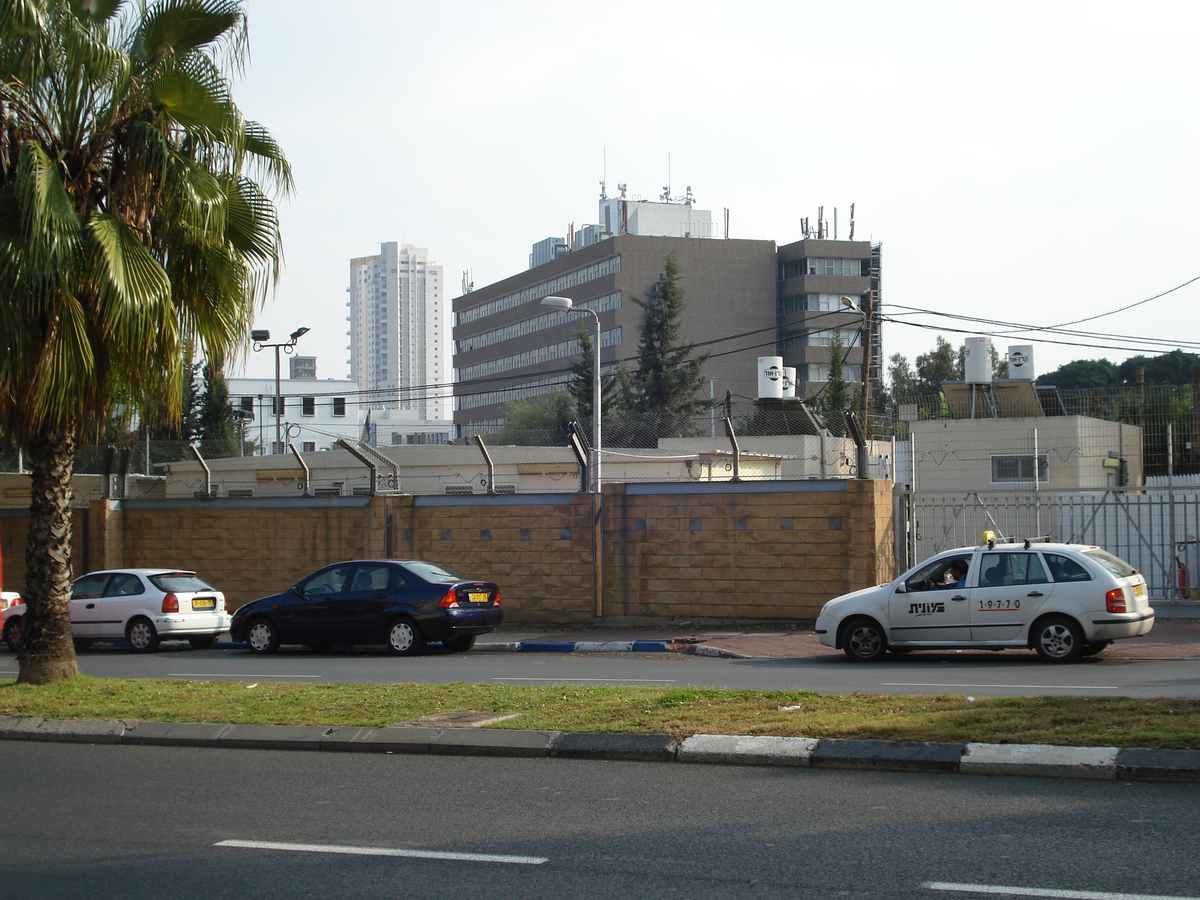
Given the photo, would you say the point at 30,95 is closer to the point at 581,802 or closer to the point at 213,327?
the point at 213,327

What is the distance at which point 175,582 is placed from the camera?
2003 cm

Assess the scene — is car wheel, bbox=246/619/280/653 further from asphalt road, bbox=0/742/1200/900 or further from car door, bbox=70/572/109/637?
asphalt road, bbox=0/742/1200/900

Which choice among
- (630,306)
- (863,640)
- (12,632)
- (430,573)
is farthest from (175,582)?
(630,306)

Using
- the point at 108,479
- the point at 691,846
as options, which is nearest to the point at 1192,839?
the point at 691,846

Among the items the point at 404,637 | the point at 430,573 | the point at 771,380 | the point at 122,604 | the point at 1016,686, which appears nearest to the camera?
the point at 1016,686

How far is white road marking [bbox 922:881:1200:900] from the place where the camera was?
5066mm

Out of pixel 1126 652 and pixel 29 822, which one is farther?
pixel 1126 652

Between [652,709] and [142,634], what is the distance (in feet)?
42.1

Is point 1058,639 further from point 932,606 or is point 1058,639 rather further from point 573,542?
point 573,542

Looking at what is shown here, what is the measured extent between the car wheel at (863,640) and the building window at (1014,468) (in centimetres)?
1428

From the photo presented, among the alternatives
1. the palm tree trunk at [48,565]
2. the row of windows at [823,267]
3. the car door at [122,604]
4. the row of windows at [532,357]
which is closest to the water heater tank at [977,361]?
the car door at [122,604]

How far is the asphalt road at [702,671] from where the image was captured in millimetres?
11711

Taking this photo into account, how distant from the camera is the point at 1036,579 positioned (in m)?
14.0

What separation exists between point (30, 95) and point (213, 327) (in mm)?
2732
